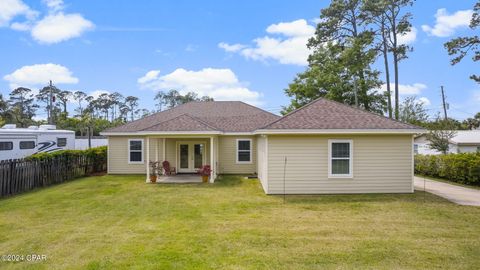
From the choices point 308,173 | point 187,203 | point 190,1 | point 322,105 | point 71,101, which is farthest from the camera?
point 71,101

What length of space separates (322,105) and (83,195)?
10401 mm

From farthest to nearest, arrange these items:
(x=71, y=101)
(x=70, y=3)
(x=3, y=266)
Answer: (x=71, y=101) < (x=70, y=3) < (x=3, y=266)

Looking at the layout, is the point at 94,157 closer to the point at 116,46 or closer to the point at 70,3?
the point at 116,46

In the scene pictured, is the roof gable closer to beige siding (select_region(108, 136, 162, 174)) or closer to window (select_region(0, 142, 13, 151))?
beige siding (select_region(108, 136, 162, 174))

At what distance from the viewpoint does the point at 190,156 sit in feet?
57.1

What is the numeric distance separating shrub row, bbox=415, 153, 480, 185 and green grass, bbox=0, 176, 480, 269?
183 inches

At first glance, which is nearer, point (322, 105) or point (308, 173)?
point (308, 173)

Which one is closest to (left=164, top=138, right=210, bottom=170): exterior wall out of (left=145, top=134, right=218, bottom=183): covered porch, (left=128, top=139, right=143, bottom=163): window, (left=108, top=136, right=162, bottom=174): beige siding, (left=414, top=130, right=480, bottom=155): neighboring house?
(left=145, top=134, right=218, bottom=183): covered porch

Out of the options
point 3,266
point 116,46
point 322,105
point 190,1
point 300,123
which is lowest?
point 3,266

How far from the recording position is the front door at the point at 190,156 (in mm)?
17312

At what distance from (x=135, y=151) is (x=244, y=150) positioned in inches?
256

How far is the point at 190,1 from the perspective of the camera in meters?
15.0

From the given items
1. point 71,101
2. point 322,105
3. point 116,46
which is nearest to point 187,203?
point 322,105

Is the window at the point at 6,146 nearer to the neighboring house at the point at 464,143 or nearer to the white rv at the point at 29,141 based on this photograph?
the white rv at the point at 29,141
